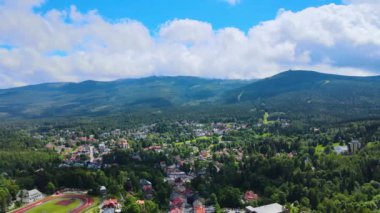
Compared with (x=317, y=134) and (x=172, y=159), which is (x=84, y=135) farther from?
(x=317, y=134)

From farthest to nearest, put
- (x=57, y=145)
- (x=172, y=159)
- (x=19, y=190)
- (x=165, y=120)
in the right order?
(x=165, y=120) < (x=57, y=145) < (x=172, y=159) < (x=19, y=190)

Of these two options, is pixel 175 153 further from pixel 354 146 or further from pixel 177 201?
pixel 354 146

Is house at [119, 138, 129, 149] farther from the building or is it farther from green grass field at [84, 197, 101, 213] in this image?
the building

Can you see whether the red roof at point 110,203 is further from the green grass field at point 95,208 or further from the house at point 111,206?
the green grass field at point 95,208

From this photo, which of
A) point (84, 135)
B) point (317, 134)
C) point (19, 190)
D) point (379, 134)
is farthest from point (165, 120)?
point (19, 190)

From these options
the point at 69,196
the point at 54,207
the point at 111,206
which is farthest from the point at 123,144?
the point at 111,206

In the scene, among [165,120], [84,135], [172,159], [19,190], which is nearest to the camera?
[19,190]

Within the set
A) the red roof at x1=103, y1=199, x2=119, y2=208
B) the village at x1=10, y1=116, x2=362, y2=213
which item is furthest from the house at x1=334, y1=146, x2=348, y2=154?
the red roof at x1=103, y1=199, x2=119, y2=208
